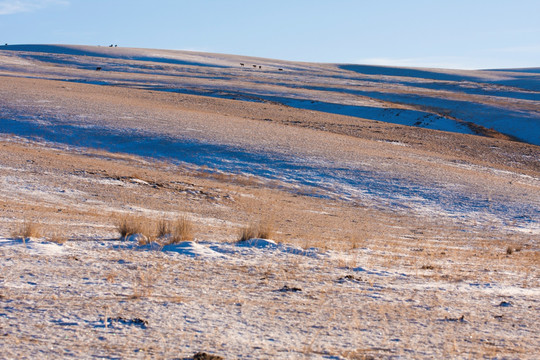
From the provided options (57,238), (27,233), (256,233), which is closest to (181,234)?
(256,233)

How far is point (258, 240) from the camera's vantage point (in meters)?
9.41

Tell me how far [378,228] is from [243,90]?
34796mm

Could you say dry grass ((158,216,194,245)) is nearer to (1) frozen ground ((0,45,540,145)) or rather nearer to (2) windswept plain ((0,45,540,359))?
(2) windswept plain ((0,45,540,359))

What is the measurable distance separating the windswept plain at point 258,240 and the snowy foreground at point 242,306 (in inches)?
1.1

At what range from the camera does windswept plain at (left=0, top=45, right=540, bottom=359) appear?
5262 millimetres

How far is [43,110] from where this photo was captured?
86.8ft

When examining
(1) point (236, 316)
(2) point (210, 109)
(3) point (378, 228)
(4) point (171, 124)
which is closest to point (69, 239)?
(1) point (236, 316)

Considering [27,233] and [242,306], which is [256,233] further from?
[242,306]

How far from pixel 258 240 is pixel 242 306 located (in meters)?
3.41

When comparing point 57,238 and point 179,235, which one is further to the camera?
point 179,235

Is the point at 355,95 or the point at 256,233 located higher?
the point at 355,95

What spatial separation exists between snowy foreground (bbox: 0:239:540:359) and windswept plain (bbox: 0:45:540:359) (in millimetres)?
29

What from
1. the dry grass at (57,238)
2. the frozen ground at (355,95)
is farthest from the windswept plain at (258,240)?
the frozen ground at (355,95)

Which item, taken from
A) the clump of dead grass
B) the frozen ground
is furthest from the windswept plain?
the frozen ground
